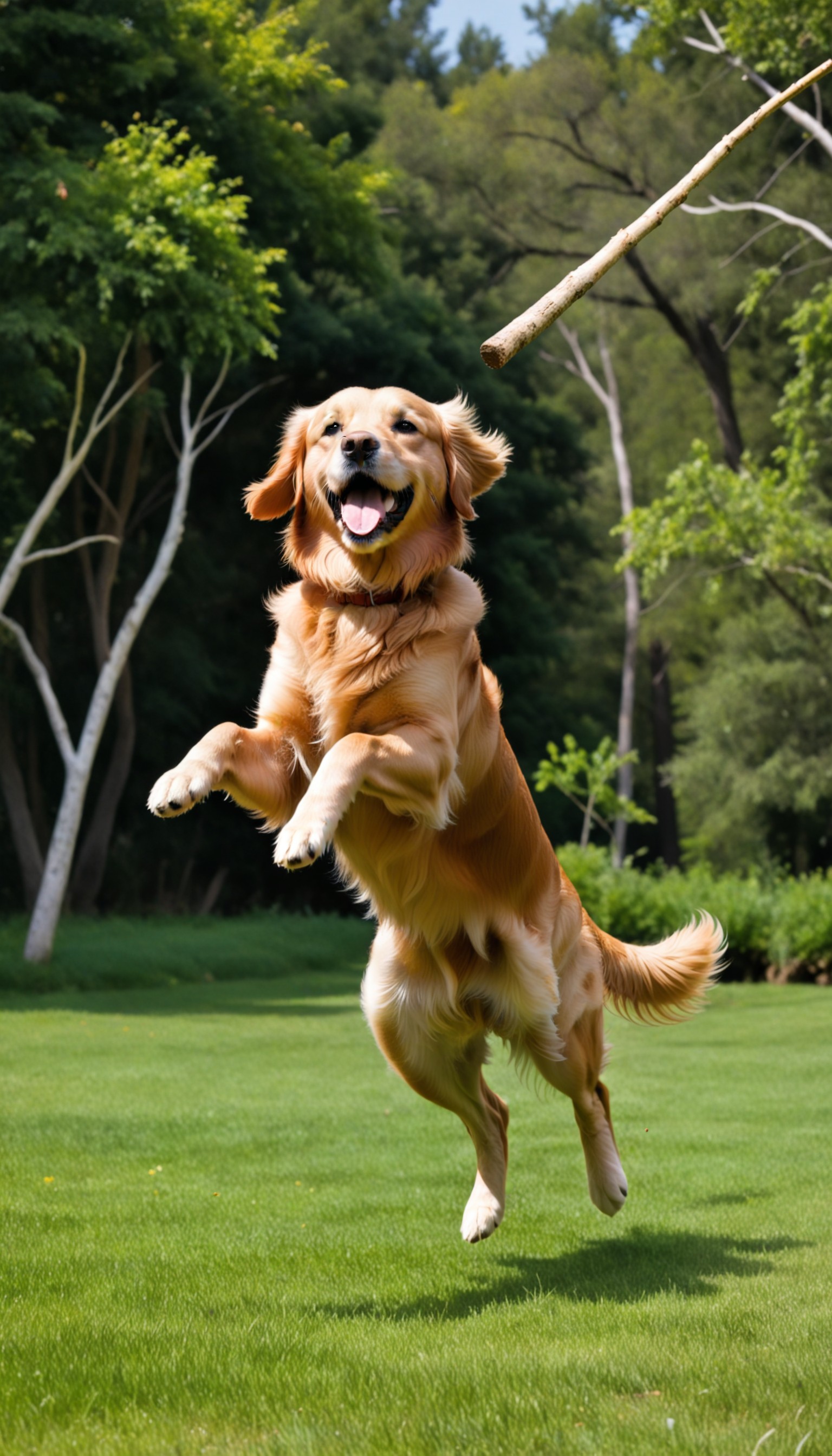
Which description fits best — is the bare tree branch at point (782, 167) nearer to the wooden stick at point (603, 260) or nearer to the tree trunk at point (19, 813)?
the tree trunk at point (19, 813)

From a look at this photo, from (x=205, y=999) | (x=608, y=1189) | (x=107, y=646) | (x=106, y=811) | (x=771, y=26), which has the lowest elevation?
(x=205, y=999)

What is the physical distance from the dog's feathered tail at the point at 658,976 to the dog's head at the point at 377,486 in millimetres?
1902

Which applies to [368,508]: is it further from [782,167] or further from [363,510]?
[782,167]

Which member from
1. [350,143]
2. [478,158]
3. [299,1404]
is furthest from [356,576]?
[478,158]

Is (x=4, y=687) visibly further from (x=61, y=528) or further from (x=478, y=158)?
(x=478, y=158)

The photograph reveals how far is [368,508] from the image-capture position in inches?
179

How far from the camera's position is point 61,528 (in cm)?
2466

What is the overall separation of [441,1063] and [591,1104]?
63 cm

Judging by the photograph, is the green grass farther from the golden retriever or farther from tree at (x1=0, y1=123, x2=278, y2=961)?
the golden retriever

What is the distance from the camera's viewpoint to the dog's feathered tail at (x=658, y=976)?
5.81 m

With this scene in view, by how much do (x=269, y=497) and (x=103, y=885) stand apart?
2507 centimetres

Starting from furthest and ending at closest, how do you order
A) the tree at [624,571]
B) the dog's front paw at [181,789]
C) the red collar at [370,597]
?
the tree at [624,571]
the red collar at [370,597]
the dog's front paw at [181,789]

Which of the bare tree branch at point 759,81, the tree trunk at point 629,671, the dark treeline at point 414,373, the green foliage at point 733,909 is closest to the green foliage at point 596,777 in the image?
the green foliage at point 733,909

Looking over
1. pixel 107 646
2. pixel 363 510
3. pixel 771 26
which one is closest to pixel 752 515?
pixel 771 26
